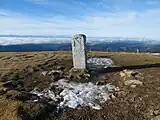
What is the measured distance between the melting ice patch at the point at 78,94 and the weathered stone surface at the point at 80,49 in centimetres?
493

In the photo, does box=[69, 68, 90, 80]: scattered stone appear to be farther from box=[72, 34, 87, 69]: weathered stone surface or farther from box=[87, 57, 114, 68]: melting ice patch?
box=[87, 57, 114, 68]: melting ice patch

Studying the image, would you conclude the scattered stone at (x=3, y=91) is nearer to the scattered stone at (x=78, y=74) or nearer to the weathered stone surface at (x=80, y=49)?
the scattered stone at (x=78, y=74)

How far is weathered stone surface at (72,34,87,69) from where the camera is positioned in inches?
1061

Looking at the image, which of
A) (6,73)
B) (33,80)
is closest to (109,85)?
(33,80)

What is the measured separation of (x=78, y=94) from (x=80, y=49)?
8.90 metres

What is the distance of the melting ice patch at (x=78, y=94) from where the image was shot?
17.2 m

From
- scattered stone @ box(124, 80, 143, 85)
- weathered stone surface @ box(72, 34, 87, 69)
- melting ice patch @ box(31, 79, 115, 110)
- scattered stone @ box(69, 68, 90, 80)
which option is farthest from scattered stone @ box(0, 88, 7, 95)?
scattered stone @ box(124, 80, 143, 85)

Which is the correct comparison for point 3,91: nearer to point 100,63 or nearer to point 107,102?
point 107,102

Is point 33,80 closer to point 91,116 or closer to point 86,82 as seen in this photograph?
point 86,82

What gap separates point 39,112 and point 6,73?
13.3 meters

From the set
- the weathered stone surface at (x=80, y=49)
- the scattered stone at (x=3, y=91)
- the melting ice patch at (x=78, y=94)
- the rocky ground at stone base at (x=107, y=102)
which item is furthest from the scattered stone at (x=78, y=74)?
the scattered stone at (x=3, y=91)

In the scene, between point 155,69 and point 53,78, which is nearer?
point 53,78

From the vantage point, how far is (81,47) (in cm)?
2703

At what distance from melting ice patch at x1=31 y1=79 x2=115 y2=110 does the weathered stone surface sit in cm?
493
